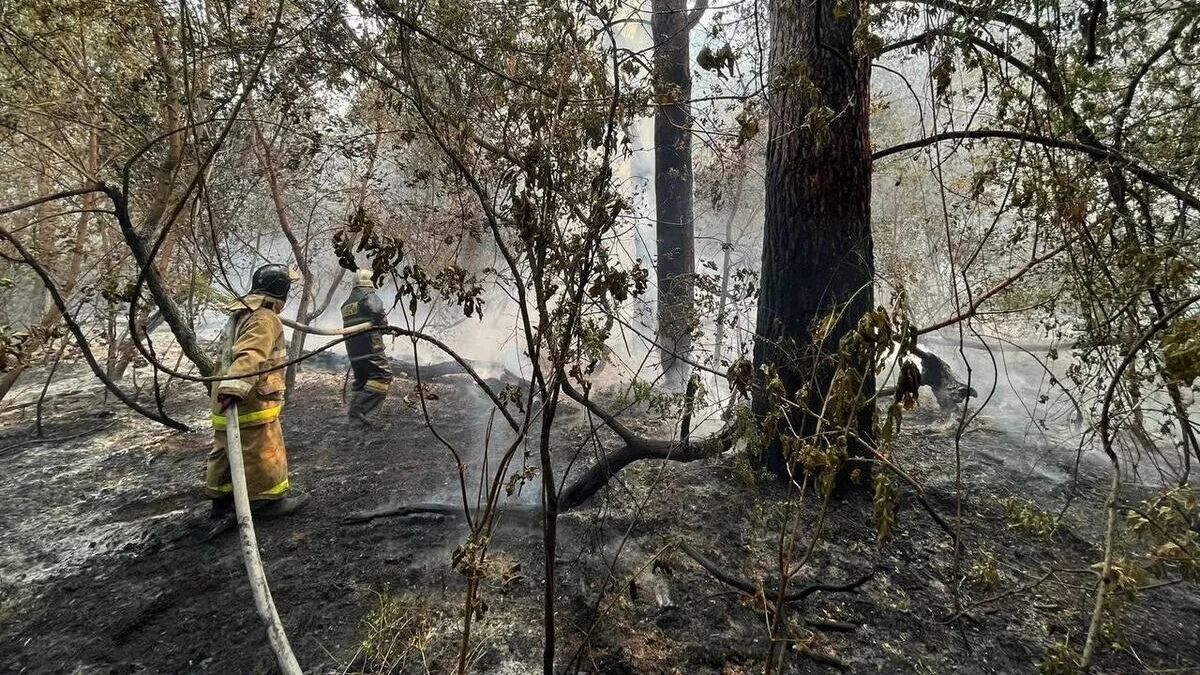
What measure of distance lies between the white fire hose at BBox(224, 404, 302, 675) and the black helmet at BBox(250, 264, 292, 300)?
5.32 feet

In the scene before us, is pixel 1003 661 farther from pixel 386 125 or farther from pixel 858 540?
pixel 386 125

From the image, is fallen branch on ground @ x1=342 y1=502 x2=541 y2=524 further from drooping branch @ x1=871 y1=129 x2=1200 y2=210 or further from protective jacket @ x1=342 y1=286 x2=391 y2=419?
drooping branch @ x1=871 y1=129 x2=1200 y2=210

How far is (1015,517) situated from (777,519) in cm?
150

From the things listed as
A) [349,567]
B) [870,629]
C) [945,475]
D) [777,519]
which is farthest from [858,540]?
[349,567]

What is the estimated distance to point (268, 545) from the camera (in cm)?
354

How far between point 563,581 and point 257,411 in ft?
8.28

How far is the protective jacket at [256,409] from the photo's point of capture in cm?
369

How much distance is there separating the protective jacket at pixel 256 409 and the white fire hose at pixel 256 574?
47.0 inches

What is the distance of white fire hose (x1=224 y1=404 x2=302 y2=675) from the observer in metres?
1.74

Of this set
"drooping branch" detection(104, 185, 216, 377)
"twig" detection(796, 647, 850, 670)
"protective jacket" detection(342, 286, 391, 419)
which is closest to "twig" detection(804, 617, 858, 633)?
"twig" detection(796, 647, 850, 670)

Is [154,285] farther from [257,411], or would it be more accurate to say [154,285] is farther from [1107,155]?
[1107,155]

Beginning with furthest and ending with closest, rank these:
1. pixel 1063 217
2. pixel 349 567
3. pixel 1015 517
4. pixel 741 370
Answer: pixel 349 567, pixel 1015 517, pixel 741 370, pixel 1063 217

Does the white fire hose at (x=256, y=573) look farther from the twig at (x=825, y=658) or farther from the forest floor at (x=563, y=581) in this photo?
the twig at (x=825, y=658)

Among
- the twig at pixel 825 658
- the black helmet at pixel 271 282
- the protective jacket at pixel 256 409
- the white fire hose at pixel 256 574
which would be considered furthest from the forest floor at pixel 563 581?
the black helmet at pixel 271 282
